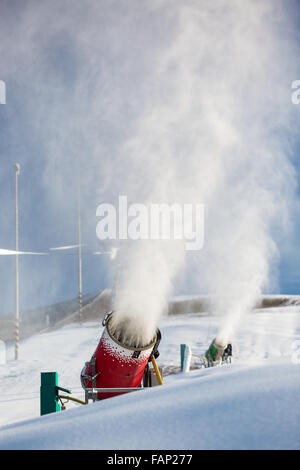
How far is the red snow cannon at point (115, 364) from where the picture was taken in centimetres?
543

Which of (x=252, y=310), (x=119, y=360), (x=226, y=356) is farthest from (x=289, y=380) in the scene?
(x=252, y=310)

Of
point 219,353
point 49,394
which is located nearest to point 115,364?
point 49,394

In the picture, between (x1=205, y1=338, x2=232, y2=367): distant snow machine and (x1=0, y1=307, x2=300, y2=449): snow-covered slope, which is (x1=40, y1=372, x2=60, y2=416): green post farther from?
(x1=205, y1=338, x2=232, y2=367): distant snow machine

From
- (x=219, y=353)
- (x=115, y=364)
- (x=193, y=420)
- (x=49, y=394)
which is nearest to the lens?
(x=193, y=420)

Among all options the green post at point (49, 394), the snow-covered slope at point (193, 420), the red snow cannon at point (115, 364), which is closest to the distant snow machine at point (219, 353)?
the red snow cannon at point (115, 364)

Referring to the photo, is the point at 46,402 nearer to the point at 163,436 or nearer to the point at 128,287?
the point at 128,287

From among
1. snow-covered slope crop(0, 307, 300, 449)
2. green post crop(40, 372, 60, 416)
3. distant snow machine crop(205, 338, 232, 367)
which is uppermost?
snow-covered slope crop(0, 307, 300, 449)

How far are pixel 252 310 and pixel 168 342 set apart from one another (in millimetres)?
12572

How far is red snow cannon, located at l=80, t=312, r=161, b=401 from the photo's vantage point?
5430 mm

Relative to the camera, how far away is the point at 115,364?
550 centimetres

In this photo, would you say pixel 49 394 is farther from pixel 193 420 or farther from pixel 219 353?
pixel 219 353

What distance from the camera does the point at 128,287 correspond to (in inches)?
245

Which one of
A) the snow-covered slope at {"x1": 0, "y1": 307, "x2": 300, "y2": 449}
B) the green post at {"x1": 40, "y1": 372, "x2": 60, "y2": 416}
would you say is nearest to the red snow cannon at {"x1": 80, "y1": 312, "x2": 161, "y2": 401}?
the green post at {"x1": 40, "y1": 372, "x2": 60, "y2": 416}

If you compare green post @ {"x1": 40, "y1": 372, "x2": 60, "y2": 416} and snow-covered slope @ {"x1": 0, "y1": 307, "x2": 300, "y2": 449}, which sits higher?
snow-covered slope @ {"x1": 0, "y1": 307, "x2": 300, "y2": 449}
